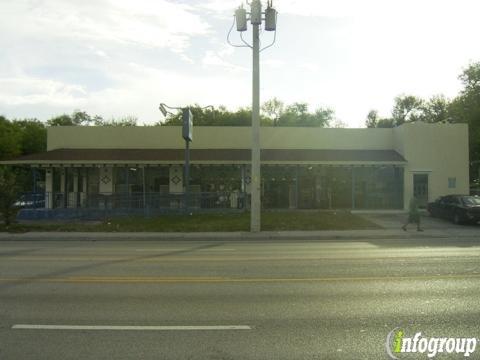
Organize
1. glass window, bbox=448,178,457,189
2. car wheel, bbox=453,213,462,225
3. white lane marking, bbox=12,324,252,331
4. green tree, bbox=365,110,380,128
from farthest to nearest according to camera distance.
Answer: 1. green tree, bbox=365,110,380,128
2. glass window, bbox=448,178,457,189
3. car wheel, bbox=453,213,462,225
4. white lane marking, bbox=12,324,252,331

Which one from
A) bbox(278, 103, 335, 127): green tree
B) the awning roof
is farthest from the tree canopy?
the awning roof

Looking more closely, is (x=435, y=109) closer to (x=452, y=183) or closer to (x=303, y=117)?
(x=303, y=117)

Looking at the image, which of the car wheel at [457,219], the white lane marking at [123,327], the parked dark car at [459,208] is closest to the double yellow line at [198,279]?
the white lane marking at [123,327]

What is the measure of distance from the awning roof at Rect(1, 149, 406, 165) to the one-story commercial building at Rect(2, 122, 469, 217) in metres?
0.06

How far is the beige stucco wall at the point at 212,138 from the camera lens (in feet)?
108

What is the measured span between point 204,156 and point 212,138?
3.33m

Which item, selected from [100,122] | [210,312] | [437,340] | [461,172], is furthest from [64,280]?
[100,122]

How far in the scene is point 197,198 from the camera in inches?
1004

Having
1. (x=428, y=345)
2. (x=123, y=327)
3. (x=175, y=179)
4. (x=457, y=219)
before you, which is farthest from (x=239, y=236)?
(x=428, y=345)

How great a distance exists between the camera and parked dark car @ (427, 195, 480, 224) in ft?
74.1

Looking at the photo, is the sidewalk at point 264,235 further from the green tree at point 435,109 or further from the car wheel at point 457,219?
the green tree at point 435,109

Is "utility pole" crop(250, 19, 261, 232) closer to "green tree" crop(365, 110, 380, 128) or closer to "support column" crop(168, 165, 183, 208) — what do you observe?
"support column" crop(168, 165, 183, 208)

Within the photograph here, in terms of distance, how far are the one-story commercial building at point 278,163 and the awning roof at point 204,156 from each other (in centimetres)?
6

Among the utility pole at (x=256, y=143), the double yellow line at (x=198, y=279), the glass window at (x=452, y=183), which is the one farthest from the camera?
the glass window at (x=452, y=183)
